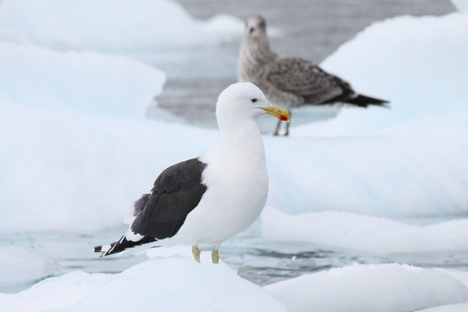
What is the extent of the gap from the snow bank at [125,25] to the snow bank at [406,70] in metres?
7.37

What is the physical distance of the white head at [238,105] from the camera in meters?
3.89

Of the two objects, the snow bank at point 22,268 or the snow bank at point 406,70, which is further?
the snow bank at point 406,70

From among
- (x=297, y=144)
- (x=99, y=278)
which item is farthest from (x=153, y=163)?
(x=99, y=278)

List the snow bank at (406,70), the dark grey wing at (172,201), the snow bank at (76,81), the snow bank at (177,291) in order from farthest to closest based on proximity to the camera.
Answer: the snow bank at (406,70) < the snow bank at (76,81) < the dark grey wing at (172,201) < the snow bank at (177,291)

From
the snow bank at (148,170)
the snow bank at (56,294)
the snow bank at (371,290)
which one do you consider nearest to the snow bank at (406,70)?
the snow bank at (148,170)

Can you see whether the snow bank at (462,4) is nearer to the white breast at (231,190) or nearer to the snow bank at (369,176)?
the snow bank at (369,176)

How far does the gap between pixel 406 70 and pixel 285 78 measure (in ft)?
6.64

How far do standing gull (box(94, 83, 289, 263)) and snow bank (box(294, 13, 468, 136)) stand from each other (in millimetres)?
5535

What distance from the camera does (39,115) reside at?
22.3 ft

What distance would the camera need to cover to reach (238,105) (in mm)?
3902

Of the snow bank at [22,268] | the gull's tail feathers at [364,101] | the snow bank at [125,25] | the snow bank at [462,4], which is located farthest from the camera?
the snow bank at [125,25]

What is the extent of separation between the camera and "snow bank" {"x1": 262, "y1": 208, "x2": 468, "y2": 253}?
221 inches

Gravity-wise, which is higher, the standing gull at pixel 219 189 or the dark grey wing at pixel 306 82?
the dark grey wing at pixel 306 82

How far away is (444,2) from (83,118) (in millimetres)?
22777
